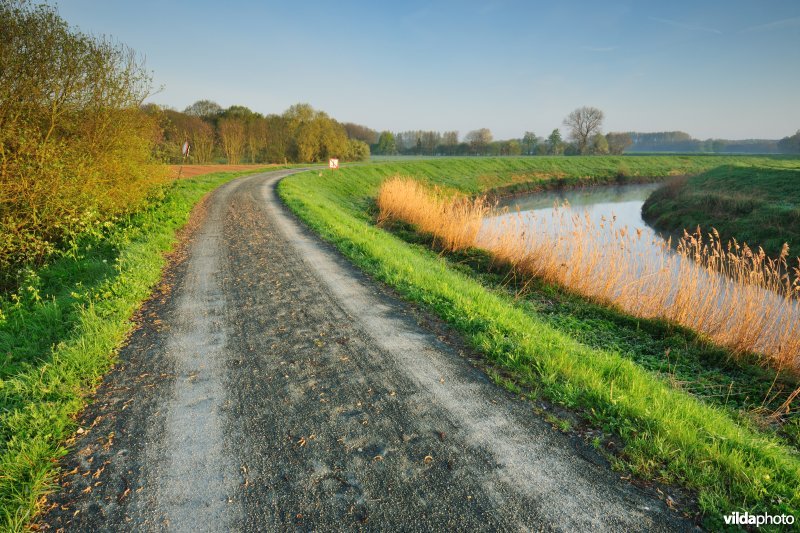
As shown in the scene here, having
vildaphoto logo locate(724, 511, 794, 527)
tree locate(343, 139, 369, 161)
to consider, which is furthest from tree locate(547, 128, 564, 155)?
vildaphoto logo locate(724, 511, 794, 527)

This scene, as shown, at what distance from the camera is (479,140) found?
10506 centimetres

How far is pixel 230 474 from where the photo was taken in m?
3.12

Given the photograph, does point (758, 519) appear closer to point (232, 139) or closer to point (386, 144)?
point (232, 139)

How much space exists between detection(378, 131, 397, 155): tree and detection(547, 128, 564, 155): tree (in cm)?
3869

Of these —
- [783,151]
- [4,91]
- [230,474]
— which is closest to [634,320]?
[230,474]

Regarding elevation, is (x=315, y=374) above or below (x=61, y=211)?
below

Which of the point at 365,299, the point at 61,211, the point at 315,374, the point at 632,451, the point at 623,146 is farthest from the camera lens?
the point at 623,146

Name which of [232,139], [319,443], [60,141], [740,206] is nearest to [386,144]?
[232,139]

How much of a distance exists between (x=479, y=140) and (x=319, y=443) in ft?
359

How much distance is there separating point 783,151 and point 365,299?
12580 cm

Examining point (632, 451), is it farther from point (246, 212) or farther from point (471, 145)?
point (471, 145)

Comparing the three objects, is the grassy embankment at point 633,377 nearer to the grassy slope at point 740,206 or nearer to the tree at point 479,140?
the grassy slope at point 740,206

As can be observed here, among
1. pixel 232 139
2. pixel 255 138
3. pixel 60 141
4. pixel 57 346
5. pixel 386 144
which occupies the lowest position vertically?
pixel 57 346

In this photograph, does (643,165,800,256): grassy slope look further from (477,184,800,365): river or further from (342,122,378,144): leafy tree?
(342,122,378,144): leafy tree
